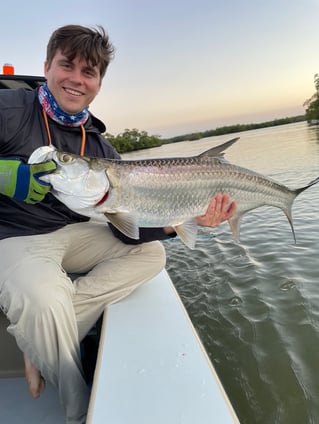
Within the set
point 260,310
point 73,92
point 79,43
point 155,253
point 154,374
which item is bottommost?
point 260,310

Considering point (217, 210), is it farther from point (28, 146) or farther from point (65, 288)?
point (28, 146)

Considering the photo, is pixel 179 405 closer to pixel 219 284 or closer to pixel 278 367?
pixel 278 367

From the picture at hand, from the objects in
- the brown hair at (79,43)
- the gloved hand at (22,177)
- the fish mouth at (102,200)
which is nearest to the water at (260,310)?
the fish mouth at (102,200)

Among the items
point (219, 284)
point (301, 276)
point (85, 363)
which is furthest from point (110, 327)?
point (301, 276)

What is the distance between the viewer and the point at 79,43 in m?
2.84

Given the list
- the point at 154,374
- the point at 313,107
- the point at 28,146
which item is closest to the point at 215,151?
the point at 28,146

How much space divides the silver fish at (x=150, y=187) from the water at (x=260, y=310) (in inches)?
55.5

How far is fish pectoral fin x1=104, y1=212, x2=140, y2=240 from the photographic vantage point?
268cm

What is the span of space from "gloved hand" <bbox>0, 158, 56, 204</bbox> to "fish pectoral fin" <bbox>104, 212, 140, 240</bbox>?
0.54 m

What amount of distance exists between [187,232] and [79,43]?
5.47ft

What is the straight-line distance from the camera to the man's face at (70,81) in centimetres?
290

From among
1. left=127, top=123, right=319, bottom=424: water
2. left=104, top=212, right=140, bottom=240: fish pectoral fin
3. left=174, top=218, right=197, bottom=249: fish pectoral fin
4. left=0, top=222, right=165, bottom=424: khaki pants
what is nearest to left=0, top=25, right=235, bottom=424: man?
left=0, top=222, right=165, bottom=424: khaki pants

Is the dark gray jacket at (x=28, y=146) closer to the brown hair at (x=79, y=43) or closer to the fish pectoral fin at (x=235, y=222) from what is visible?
the brown hair at (x=79, y=43)

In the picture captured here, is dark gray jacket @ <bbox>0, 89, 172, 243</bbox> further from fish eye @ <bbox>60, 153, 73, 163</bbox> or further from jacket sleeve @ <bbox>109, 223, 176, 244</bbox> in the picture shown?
fish eye @ <bbox>60, 153, 73, 163</bbox>
